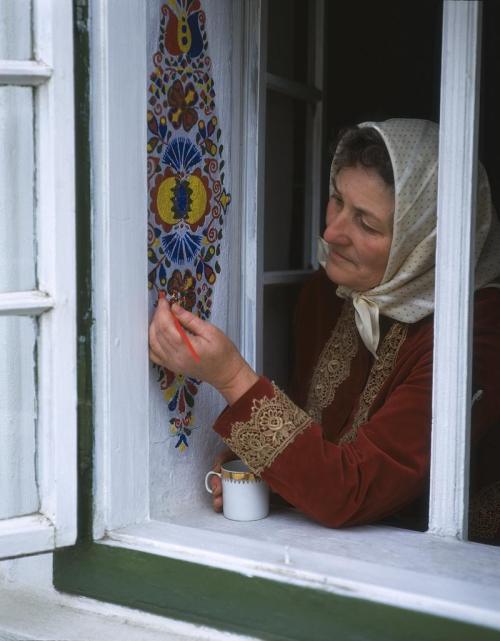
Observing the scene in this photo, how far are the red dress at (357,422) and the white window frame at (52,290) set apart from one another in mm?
335

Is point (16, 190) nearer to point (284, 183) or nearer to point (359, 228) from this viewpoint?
point (359, 228)

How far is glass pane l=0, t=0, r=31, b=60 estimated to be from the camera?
181cm

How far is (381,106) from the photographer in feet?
11.0

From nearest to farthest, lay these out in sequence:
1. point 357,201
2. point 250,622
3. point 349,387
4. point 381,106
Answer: point 250,622, point 357,201, point 349,387, point 381,106

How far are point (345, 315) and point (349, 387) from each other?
0.20 metres

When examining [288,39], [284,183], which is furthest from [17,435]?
[288,39]

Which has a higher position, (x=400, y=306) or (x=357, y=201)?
(x=357, y=201)

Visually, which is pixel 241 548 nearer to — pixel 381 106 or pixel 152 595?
pixel 152 595

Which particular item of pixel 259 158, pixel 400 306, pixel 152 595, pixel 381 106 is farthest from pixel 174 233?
pixel 381 106

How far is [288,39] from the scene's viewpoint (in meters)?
2.51

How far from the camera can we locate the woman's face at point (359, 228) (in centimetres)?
218

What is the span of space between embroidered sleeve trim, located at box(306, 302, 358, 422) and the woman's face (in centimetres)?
16

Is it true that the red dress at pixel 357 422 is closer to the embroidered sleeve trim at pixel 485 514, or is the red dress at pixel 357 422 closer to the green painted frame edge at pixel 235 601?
the embroidered sleeve trim at pixel 485 514

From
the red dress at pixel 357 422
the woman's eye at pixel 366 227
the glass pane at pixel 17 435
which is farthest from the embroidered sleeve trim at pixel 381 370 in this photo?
the glass pane at pixel 17 435
